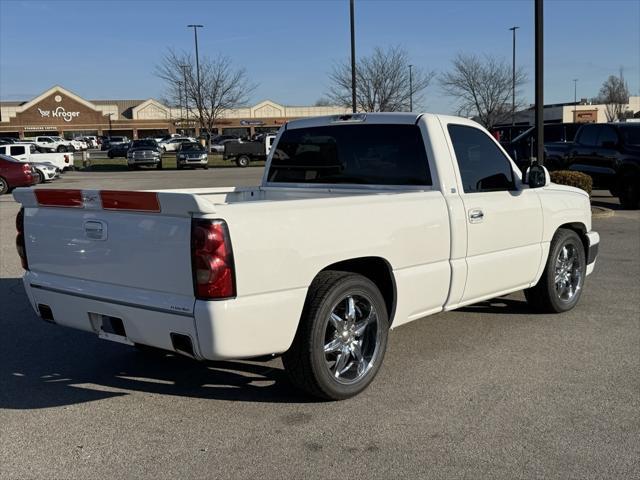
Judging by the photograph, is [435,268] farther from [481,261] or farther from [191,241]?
[191,241]

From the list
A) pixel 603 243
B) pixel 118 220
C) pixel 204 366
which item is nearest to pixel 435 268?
pixel 204 366

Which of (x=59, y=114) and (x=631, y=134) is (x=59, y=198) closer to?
(x=631, y=134)

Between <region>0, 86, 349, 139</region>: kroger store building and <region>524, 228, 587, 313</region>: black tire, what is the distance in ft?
252

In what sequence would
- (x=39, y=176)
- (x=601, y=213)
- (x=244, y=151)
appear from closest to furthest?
(x=601, y=213) → (x=39, y=176) → (x=244, y=151)

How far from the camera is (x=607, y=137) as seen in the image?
16094mm

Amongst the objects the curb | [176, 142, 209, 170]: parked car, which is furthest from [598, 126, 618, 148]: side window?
[176, 142, 209, 170]: parked car

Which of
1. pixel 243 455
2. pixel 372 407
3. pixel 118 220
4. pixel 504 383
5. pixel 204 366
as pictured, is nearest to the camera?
pixel 243 455

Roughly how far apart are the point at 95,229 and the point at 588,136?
14822 mm

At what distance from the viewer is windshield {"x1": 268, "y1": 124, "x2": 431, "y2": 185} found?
5500 millimetres

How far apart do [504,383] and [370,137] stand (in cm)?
219

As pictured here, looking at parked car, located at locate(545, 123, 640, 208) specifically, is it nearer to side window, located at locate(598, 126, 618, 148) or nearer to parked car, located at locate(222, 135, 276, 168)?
side window, located at locate(598, 126, 618, 148)

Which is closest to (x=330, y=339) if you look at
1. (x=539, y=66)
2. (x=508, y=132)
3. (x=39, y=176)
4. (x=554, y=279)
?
(x=554, y=279)

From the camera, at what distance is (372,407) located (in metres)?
4.49

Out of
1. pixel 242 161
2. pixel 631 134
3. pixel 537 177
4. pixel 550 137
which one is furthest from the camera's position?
pixel 242 161
